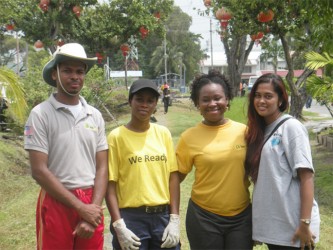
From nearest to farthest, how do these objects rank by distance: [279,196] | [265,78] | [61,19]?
[279,196] → [265,78] → [61,19]

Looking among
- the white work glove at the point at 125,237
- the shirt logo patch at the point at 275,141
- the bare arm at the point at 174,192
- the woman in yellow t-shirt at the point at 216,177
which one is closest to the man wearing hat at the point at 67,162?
the white work glove at the point at 125,237

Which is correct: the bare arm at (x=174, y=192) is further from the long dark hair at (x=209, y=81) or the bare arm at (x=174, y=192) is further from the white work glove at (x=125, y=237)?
the long dark hair at (x=209, y=81)

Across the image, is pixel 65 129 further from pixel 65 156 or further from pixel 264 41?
pixel 264 41

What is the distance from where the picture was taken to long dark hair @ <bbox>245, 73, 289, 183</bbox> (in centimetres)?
286

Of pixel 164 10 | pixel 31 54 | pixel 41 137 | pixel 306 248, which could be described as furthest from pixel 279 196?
pixel 31 54

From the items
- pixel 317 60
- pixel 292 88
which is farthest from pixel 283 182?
pixel 292 88

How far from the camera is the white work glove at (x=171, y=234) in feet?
9.42

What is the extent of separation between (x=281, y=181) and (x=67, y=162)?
1.20 m

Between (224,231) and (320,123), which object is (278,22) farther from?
(320,123)

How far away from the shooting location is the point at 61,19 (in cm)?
1516

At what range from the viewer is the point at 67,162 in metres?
2.77

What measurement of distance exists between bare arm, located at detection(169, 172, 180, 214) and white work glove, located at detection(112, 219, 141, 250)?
0.31 m

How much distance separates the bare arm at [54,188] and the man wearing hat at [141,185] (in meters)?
0.18

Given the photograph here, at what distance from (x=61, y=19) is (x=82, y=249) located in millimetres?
13255
